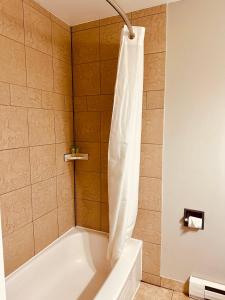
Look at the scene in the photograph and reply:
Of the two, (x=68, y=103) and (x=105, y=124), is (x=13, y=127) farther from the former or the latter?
(x=105, y=124)

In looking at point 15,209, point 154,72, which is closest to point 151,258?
point 15,209

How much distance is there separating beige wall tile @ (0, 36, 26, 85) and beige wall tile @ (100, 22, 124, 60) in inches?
25.3

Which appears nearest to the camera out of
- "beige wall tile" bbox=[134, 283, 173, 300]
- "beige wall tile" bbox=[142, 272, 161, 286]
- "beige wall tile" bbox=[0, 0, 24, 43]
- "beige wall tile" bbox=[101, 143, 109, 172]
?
"beige wall tile" bbox=[0, 0, 24, 43]

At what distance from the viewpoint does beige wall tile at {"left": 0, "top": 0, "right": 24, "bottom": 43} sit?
1.25 metres

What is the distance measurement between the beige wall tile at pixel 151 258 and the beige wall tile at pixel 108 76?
1.32 m

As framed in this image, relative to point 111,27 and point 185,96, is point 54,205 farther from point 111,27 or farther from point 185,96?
point 111,27

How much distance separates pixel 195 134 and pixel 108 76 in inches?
33.1

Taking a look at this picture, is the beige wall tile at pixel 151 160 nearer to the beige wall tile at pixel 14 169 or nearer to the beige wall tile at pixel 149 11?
the beige wall tile at pixel 14 169

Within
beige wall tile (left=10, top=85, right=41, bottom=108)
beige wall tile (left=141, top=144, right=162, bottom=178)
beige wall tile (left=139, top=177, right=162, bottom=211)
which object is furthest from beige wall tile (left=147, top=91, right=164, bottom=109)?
beige wall tile (left=10, top=85, right=41, bottom=108)

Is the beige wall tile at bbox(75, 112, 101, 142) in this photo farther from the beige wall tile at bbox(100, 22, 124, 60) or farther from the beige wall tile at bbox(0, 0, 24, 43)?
the beige wall tile at bbox(0, 0, 24, 43)

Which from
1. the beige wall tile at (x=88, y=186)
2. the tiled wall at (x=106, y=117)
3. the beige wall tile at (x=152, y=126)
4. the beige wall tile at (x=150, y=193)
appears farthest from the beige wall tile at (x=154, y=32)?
the beige wall tile at (x=88, y=186)

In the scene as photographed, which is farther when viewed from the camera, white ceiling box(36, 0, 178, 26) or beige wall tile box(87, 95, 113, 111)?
beige wall tile box(87, 95, 113, 111)

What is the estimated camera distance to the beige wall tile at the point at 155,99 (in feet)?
5.07

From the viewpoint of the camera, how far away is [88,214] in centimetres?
194
